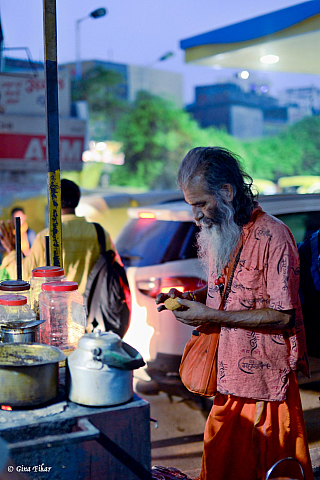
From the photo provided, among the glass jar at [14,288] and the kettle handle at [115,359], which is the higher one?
the glass jar at [14,288]

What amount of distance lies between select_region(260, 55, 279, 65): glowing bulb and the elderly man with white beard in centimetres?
772

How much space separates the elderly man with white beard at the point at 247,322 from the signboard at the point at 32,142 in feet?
25.1

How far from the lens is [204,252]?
252 centimetres

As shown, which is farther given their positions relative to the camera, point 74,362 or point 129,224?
point 129,224

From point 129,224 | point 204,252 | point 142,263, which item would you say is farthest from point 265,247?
point 129,224

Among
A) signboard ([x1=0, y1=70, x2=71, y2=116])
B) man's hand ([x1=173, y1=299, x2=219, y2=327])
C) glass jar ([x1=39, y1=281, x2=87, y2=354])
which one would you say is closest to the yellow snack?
man's hand ([x1=173, y1=299, x2=219, y2=327])

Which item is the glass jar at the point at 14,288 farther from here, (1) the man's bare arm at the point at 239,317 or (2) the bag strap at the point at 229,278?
(2) the bag strap at the point at 229,278

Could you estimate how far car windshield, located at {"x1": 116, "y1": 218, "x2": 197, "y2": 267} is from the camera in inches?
170

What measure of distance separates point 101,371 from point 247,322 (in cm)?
80

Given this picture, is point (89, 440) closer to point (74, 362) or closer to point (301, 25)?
point (74, 362)

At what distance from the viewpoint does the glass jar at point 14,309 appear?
2.02 meters

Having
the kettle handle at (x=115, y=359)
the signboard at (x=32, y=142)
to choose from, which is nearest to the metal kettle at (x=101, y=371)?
the kettle handle at (x=115, y=359)

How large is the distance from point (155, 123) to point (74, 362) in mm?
44267

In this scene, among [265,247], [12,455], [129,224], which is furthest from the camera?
[129,224]
